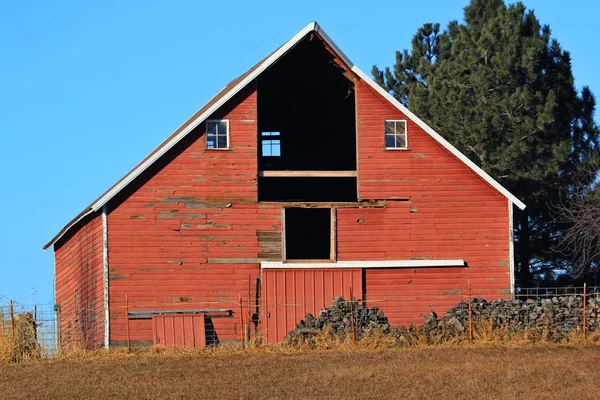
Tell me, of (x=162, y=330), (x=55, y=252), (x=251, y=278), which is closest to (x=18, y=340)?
Result: (x=162, y=330)

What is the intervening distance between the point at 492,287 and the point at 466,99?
16123mm

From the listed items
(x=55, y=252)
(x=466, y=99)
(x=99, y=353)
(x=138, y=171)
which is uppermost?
(x=466, y=99)

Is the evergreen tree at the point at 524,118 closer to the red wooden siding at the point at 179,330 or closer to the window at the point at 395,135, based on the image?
the window at the point at 395,135

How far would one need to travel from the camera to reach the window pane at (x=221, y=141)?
30023 millimetres

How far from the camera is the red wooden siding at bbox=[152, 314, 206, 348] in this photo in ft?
95.2

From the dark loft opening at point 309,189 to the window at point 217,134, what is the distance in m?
6.28

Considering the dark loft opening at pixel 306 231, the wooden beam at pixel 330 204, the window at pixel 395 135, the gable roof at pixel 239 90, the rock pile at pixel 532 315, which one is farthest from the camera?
the dark loft opening at pixel 306 231

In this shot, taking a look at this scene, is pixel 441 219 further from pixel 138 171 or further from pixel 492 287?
pixel 138 171

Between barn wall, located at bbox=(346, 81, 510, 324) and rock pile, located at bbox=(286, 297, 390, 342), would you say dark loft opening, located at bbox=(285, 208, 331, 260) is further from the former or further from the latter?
rock pile, located at bbox=(286, 297, 390, 342)

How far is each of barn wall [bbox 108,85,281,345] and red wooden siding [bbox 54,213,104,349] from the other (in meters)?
0.72

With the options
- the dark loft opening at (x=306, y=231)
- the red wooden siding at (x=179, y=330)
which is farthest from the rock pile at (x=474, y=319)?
the dark loft opening at (x=306, y=231)

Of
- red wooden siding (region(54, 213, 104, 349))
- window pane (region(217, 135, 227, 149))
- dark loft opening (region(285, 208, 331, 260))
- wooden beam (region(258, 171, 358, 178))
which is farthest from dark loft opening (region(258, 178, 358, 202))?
red wooden siding (region(54, 213, 104, 349))

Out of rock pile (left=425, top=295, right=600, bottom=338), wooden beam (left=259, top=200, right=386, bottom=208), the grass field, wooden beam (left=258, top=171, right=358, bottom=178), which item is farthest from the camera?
wooden beam (left=258, top=171, right=358, bottom=178)

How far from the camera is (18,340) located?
85.7 feet
